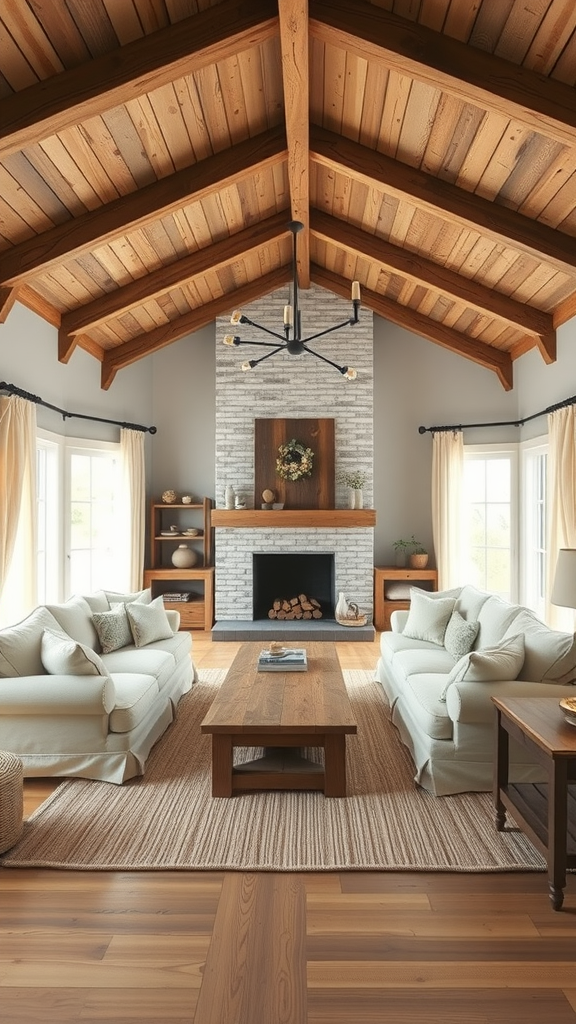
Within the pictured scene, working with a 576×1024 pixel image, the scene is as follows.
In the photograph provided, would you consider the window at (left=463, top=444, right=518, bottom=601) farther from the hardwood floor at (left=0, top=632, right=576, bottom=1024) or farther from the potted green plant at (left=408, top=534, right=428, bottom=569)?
the hardwood floor at (left=0, top=632, right=576, bottom=1024)

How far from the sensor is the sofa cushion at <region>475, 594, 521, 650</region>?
398 cm

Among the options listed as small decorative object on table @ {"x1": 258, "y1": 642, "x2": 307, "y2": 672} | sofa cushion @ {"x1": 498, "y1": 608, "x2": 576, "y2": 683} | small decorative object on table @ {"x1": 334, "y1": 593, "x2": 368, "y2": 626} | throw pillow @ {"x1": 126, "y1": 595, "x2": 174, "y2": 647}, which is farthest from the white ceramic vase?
sofa cushion @ {"x1": 498, "y1": 608, "x2": 576, "y2": 683}

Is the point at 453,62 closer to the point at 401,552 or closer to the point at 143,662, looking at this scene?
the point at 143,662

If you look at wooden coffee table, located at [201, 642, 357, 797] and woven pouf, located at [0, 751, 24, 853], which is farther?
wooden coffee table, located at [201, 642, 357, 797]

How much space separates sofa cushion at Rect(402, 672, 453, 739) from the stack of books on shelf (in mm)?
692

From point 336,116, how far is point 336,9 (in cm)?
106

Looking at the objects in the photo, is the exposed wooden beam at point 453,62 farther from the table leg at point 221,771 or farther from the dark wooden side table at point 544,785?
the table leg at point 221,771

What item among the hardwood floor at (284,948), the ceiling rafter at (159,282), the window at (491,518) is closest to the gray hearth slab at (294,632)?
the window at (491,518)

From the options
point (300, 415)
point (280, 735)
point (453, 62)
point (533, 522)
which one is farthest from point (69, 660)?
point (533, 522)

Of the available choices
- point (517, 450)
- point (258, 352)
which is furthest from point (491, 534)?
point (258, 352)

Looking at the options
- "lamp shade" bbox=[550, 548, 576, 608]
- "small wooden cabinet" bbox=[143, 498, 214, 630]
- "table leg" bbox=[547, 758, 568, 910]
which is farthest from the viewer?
"small wooden cabinet" bbox=[143, 498, 214, 630]

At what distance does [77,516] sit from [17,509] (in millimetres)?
1815

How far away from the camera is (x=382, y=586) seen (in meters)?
7.55

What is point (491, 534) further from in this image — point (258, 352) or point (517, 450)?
point (258, 352)
